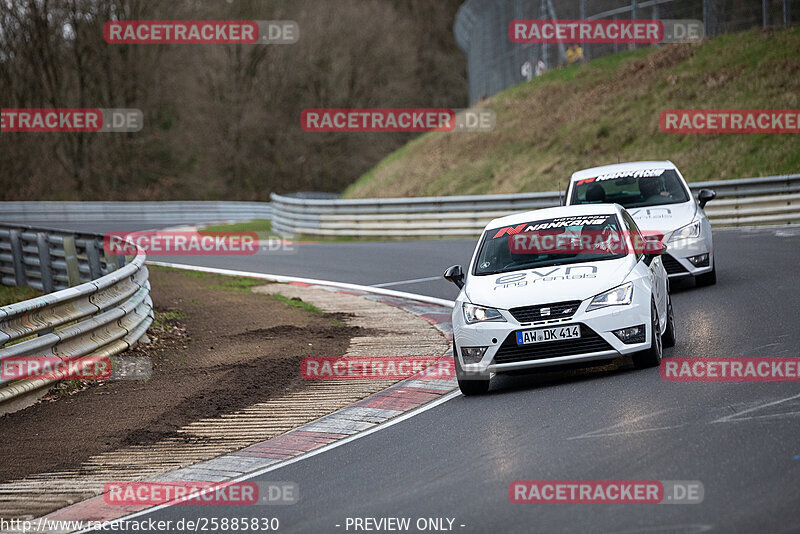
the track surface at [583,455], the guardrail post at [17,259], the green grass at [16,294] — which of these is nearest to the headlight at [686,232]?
the track surface at [583,455]

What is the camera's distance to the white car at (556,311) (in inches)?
343

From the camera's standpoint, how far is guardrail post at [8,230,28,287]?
18.0 m

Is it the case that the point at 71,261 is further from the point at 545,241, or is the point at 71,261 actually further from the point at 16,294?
the point at 545,241

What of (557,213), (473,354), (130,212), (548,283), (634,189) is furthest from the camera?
(130,212)

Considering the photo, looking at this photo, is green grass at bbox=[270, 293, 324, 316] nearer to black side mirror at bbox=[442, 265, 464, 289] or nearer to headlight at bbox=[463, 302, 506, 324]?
black side mirror at bbox=[442, 265, 464, 289]

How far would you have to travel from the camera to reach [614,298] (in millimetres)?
8875

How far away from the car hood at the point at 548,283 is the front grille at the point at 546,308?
42mm

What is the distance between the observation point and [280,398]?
970 centimetres

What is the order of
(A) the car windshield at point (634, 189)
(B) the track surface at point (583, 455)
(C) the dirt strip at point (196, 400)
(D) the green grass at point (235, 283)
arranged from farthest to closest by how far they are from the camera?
(D) the green grass at point (235, 283), (A) the car windshield at point (634, 189), (C) the dirt strip at point (196, 400), (B) the track surface at point (583, 455)

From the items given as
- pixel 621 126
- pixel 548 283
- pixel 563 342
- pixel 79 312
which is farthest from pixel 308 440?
pixel 621 126

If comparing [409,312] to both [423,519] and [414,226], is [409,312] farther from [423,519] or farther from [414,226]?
[414,226]

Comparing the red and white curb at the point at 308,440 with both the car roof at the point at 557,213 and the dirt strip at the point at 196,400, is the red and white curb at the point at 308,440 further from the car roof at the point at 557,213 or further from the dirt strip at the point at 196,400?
the car roof at the point at 557,213

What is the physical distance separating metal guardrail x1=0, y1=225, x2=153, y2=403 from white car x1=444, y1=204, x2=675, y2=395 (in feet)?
12.8

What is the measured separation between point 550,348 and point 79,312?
4.95m
